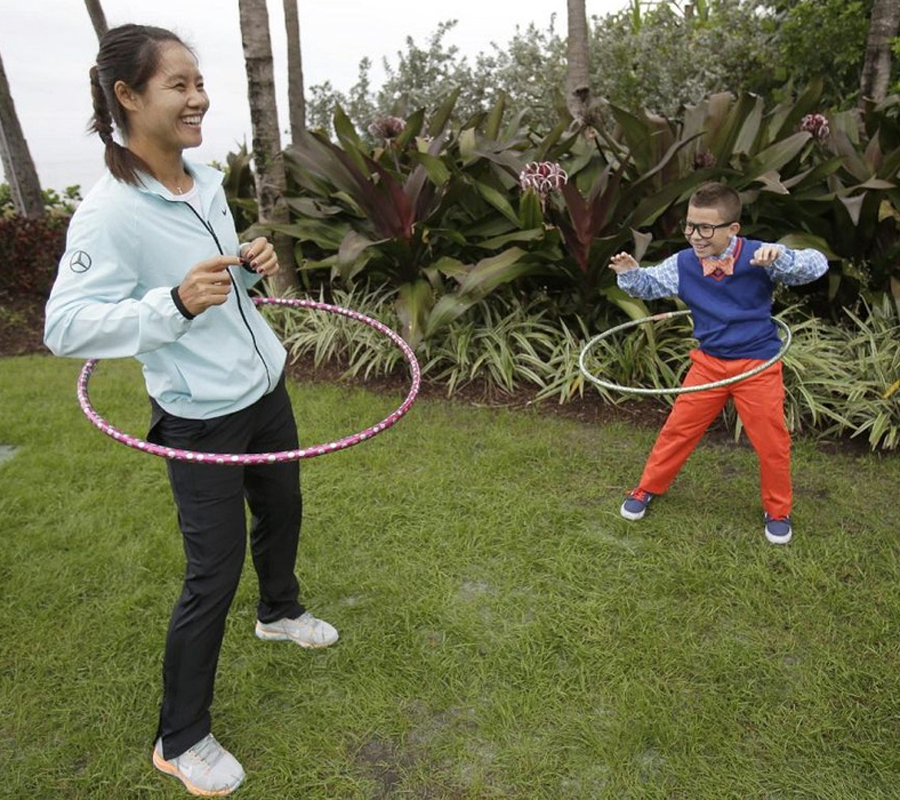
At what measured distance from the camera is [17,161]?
7.37 meters

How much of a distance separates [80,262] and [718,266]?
2.24 m

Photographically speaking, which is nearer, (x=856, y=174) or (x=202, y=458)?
(x=202, y=458)

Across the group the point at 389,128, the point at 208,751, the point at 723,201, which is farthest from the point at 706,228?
the point at 389,128

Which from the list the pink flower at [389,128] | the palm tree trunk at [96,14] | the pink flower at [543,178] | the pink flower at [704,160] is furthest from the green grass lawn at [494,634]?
the palm tree trunk at [96,14]

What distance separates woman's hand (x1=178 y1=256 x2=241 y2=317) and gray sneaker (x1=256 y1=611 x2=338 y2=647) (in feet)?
4.38

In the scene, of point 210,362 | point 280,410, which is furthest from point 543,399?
point 210,362

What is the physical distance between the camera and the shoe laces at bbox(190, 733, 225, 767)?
2.10 meters

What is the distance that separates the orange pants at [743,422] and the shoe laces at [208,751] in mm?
1991

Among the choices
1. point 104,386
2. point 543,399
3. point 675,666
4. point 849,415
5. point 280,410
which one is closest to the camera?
point 280,410

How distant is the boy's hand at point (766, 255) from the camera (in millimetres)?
2725

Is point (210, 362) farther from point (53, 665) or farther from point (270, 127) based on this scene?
point (270, 127)

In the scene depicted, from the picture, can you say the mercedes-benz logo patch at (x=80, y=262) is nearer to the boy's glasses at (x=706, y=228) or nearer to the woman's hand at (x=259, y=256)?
the woman's hand at (x=259, y=256)

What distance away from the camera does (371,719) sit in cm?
230

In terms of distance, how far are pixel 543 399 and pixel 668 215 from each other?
4.59 feet
